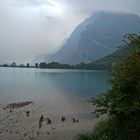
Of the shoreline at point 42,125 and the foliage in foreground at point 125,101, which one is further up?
the foliage in foreground at point 125,101

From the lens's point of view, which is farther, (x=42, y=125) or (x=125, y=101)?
(x=42, y=125)

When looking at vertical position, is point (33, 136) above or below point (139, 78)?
below

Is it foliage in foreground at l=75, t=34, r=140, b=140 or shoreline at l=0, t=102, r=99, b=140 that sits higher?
foliage in foreground at l=75, t=34, r=140, b=140

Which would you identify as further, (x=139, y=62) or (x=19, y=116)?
(x=19, y=116)

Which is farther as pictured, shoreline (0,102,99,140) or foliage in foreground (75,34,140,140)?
shoreline (0,102,99,140)

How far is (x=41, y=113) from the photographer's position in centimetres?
6412

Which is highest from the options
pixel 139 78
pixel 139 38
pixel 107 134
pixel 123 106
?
pixel 139 38

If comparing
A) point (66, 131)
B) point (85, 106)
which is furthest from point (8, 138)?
point (85, 106)

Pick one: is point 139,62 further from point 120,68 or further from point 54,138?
point 54,138

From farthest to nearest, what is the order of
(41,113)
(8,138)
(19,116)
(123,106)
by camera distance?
(41,113) < (19,116) < (8,138) < (123,106)

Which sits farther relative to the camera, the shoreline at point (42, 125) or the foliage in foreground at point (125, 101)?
the shoreline at point (42, 125)

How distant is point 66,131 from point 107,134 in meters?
24.0

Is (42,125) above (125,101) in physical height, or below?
below

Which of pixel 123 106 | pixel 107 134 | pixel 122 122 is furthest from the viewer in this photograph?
pixel 107 134
